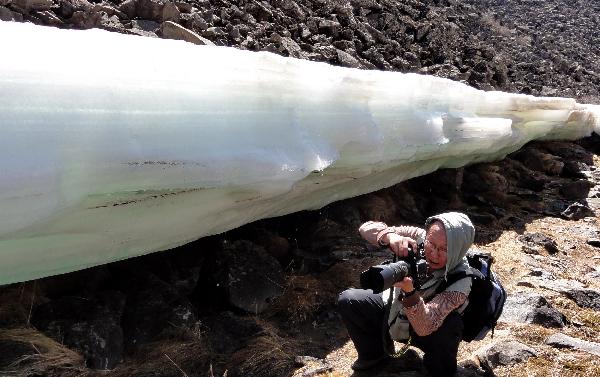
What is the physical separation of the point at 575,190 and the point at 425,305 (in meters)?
5.35

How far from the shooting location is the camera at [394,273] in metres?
2.50

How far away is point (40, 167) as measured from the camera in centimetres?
233

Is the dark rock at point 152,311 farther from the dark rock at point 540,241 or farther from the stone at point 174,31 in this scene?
the dark rock at point 540,241

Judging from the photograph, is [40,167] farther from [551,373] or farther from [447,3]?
[447,3]

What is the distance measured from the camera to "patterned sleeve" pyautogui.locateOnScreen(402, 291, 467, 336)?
268cm

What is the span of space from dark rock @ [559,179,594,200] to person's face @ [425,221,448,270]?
516 cm

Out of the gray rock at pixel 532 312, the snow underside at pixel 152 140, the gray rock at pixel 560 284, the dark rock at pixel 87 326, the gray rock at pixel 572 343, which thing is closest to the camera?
the snow underside at pixel 152 140

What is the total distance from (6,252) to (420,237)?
1952mm

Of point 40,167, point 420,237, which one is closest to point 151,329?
point 40,167

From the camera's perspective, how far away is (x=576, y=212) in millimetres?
6723

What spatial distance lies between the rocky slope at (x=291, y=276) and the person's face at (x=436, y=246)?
0.73 metres

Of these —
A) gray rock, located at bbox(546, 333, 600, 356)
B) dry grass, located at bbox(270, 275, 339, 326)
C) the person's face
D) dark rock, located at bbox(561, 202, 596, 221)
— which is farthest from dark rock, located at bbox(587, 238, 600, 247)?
the person's face

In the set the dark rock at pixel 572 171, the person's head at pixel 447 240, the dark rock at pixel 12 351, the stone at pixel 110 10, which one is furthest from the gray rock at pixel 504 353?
the dark rock at pixel 572 171

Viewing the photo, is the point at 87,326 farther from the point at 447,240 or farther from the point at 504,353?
the point at 504,353
